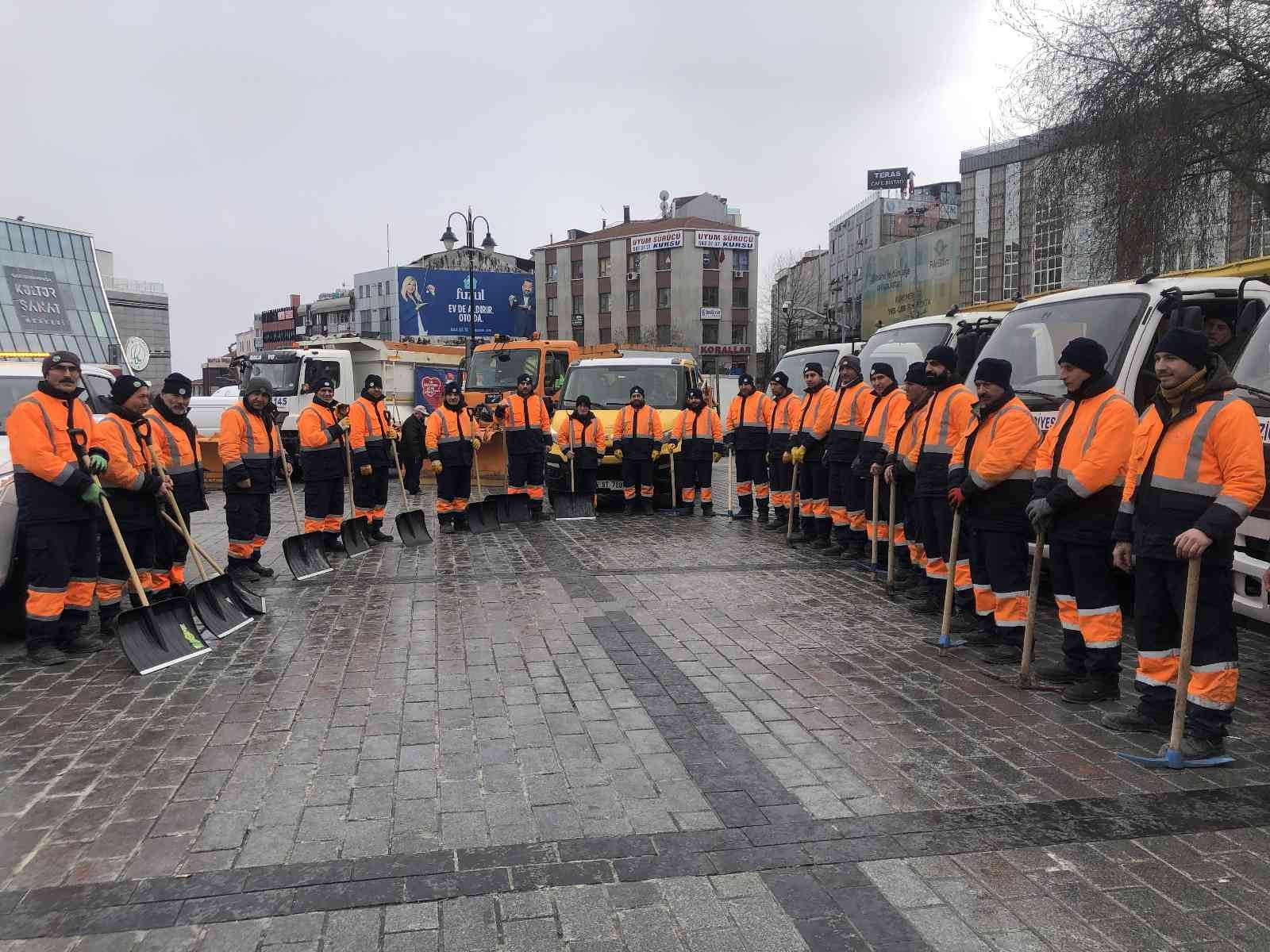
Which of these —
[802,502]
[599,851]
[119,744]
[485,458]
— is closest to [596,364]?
[485,458]

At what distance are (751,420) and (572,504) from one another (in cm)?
283

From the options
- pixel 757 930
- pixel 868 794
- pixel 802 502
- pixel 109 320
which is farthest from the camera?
pixel 109 320

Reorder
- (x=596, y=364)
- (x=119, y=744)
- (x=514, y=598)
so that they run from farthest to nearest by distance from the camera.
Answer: (x=596, y=364)
(x=514, y=598)
(x=119, y=744)

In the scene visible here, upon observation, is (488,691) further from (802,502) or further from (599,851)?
(802,502)

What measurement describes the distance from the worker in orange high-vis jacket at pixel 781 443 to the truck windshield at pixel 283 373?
12.1m

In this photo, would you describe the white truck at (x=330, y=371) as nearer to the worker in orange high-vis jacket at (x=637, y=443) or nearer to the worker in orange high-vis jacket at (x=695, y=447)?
the worker in orange high-vis jacket at (x=637, y=443)

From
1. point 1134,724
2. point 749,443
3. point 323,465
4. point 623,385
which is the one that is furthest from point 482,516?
point 1134,724

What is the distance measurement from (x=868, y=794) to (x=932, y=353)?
4.16 meters

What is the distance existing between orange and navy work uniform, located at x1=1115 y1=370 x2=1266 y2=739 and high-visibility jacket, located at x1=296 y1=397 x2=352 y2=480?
783cm

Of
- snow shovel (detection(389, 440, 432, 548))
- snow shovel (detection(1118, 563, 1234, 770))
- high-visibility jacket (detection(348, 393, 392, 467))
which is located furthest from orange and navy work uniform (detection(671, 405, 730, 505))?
snow shovel (detection(1118, 563, 1234, 770))

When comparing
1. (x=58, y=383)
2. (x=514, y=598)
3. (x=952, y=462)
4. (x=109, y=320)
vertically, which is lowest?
(x=514, y=598)

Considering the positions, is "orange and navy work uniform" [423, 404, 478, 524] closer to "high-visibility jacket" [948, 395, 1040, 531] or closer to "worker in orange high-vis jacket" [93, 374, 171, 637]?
"worker in orange high-vis jacket" [93, 374, 171, 637]

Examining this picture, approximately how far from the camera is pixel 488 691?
17.9 feet

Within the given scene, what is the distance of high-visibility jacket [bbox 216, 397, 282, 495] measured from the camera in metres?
8.61
